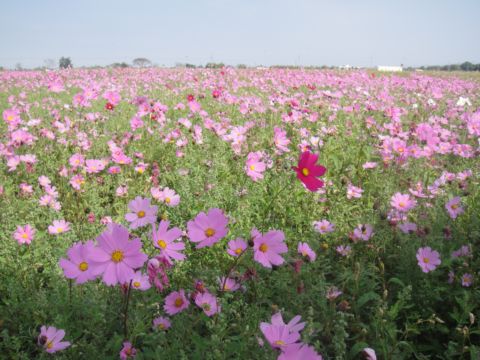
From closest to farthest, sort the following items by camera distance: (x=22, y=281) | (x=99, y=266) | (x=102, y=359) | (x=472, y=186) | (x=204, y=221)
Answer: (x=99, y=266) < (x=204, y=221) < (x=102, y=359) < (x=22, y=281) < (x=472, y=186)

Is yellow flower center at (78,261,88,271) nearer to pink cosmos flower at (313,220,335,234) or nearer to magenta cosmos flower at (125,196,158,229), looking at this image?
magenta cosmos flower at (125,196,158,229)

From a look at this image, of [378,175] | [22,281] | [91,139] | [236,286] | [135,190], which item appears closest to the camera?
[236,286]

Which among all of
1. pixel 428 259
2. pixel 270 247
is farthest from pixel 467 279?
pixel 270 247

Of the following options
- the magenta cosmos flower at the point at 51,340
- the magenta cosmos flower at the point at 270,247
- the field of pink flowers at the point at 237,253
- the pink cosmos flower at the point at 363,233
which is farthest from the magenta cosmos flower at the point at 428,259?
the magenta cosmos flower at the point at 51,340

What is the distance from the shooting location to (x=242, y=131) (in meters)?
3.65

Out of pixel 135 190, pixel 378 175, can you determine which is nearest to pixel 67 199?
pixel 135 190

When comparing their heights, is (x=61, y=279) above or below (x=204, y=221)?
below

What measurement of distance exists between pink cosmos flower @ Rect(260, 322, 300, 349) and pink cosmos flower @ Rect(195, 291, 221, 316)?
345 millimetres

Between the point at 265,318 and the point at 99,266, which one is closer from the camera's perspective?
the point at 99,266

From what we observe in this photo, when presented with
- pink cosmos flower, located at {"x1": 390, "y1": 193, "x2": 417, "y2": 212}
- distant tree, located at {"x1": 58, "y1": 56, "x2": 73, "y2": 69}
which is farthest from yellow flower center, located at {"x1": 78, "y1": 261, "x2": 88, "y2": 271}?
distant tree, located at {"x1": 58, "y1": 56, "x2": 73, "y2": 69}

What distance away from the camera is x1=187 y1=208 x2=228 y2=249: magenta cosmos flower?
1.19 meters

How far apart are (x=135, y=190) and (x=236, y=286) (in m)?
1.75

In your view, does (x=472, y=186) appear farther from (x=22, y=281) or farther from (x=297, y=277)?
(x=22, y=281)

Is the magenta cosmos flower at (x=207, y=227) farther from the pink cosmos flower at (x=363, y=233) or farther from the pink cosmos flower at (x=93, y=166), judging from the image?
the pink cosmos flower at (x=93, y=166)
